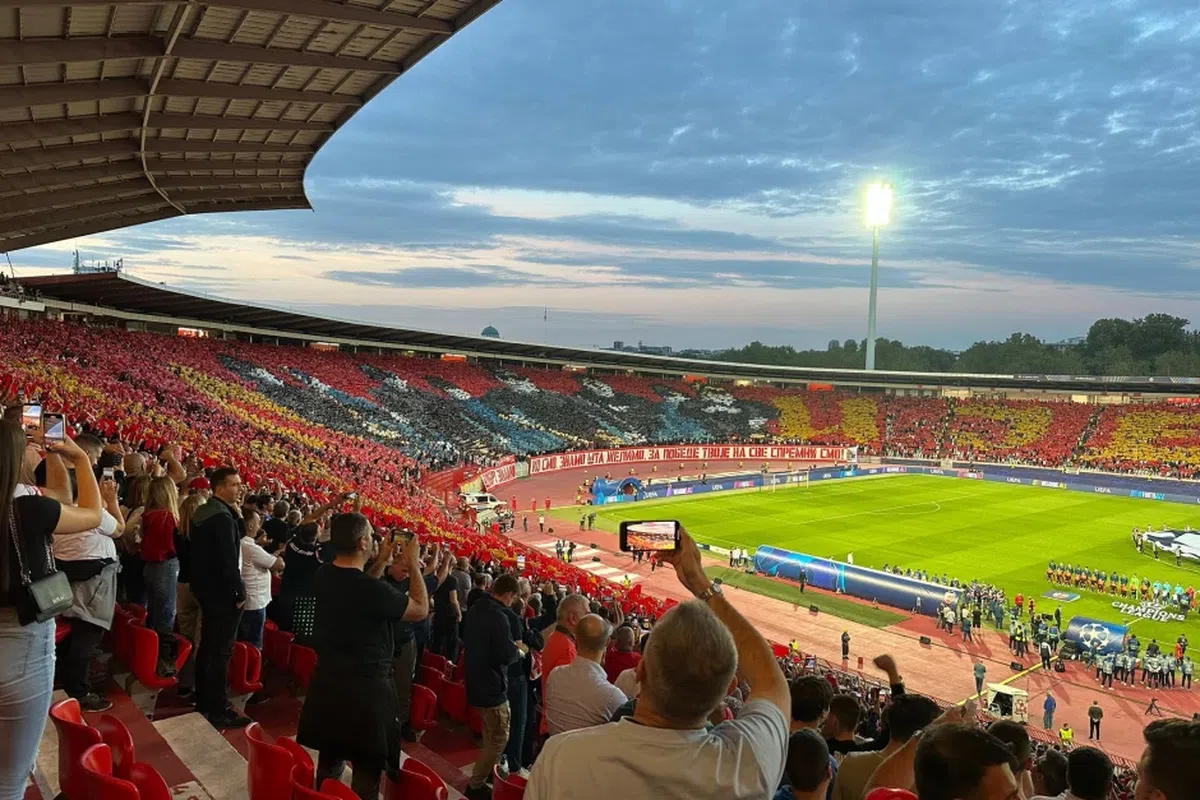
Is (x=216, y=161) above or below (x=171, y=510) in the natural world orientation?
above

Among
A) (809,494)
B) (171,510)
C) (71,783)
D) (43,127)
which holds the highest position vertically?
(43,127)

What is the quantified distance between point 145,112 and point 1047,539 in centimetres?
4078

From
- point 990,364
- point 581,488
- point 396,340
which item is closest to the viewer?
point 581,488

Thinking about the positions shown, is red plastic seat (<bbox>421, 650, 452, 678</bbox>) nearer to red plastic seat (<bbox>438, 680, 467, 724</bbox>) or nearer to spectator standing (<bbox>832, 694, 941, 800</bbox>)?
red plastic seat (<bbox>438, 680, 467, 724</bbox>)

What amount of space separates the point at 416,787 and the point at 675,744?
3.11 metres

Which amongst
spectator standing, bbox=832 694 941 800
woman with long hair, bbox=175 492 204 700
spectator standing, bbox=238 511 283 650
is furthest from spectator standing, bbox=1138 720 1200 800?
woman with long hair, bbox=175 492 204 700

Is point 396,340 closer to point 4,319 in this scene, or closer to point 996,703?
point 4,319

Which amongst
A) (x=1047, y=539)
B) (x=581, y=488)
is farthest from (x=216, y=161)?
(x=1047, y=539)

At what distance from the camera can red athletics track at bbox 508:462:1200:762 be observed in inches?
810

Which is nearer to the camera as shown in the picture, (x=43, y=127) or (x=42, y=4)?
(x=42, y=4)

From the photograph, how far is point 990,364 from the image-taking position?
7062 inches

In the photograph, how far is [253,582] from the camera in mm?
7426

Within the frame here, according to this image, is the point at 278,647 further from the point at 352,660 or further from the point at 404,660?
the point at 352,660

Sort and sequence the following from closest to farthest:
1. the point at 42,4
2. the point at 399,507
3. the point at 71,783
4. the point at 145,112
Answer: the point at 71,783 → the point at 42,4 → the point at 145,112 → the point at 399,507
